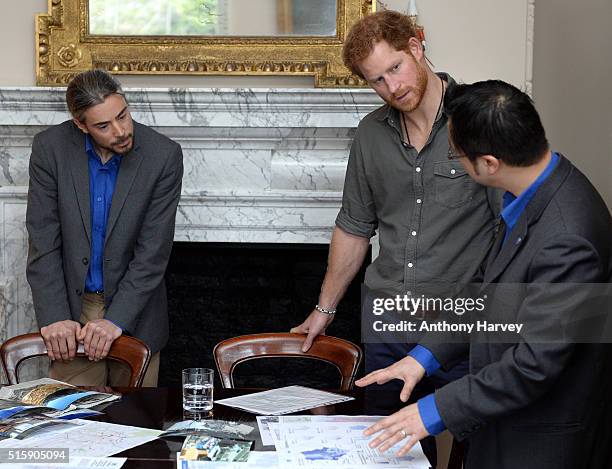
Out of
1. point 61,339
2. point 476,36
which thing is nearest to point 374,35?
point 61,339

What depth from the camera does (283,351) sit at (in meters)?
2.57

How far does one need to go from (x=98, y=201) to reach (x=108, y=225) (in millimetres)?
107

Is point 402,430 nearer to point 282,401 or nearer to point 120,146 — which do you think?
point 282,401

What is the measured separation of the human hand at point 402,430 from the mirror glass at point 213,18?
7.72 feet

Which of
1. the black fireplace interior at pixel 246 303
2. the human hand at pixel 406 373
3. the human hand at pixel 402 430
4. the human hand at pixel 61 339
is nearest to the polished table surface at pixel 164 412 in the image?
the human hand at pixel 406 373

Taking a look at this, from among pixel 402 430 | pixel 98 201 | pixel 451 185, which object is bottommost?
pixel 402 430

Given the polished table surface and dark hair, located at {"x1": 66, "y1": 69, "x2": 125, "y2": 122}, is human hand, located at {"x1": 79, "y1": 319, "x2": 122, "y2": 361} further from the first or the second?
dark hair, located at {"x1": 66, "y1": 69, "x2": 125, "y2": 122}

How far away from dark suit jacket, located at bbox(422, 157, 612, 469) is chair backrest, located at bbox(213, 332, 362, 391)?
87 cm

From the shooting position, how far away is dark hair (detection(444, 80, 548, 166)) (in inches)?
59.5

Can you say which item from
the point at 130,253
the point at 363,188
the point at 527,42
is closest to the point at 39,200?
the point at 130,253

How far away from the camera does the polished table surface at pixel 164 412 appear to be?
1719mm

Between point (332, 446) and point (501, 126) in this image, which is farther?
point (332, 446)

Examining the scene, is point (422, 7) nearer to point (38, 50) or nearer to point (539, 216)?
point (38, 50)

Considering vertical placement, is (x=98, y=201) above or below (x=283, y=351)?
above
